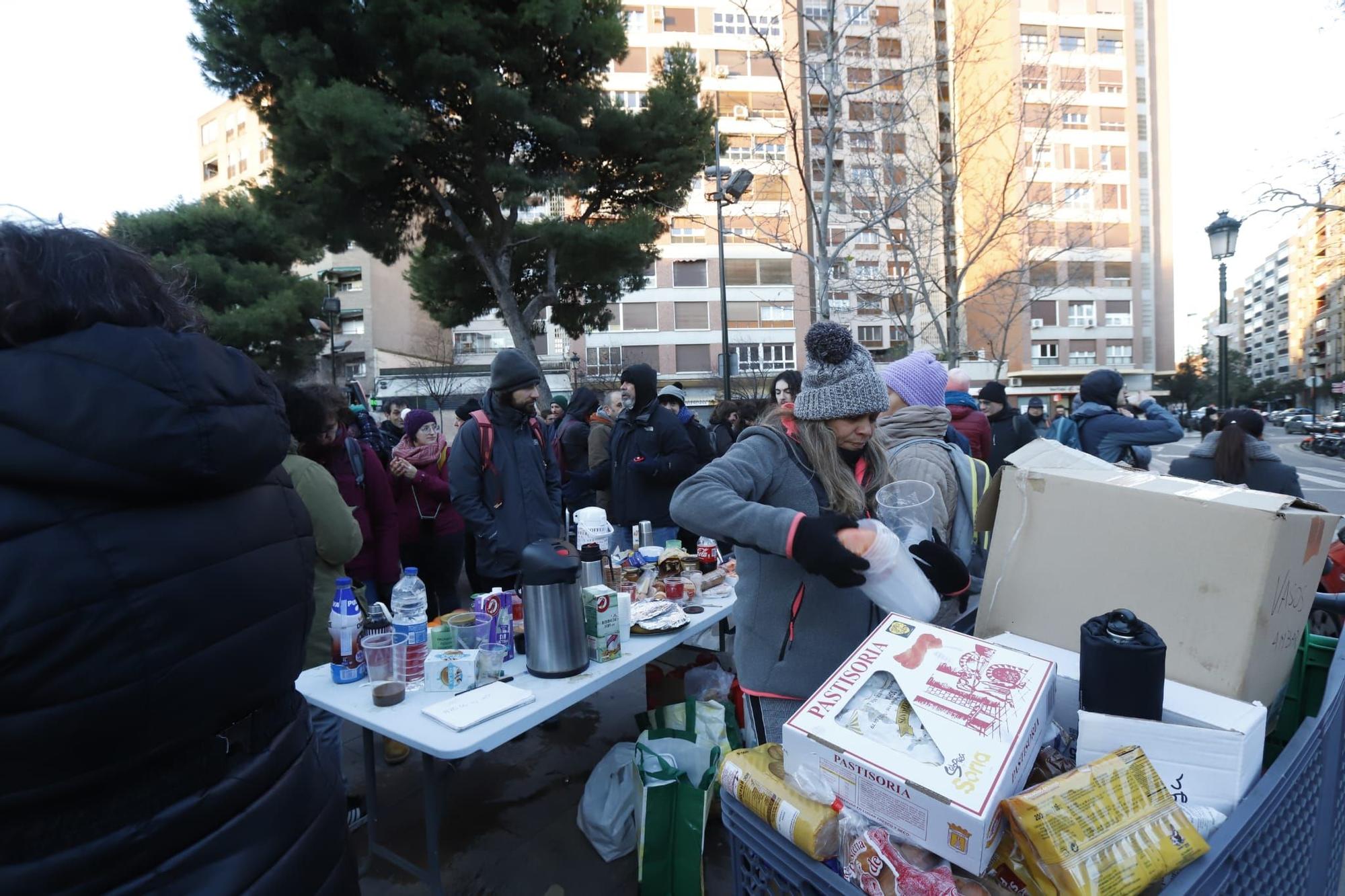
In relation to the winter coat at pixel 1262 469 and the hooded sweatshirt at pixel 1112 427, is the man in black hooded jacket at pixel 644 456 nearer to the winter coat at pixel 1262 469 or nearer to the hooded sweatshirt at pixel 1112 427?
the hooded sweatshirt at pixel 1112 427

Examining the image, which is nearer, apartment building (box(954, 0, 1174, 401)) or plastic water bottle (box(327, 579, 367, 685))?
plastic water bottle (box(327, 579, 367, 685))

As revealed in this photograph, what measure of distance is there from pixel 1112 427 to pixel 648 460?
333 centimetres

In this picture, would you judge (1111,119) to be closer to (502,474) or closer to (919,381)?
(919,381)

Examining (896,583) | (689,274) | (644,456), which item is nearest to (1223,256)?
(644,456)

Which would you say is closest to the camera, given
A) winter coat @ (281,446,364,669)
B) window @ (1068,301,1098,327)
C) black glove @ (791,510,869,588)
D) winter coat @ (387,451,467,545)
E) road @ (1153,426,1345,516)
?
black glove @ (791,510,869,588)

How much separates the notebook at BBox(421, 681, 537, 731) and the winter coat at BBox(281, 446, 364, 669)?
0.84m

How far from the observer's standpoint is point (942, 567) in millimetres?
1743

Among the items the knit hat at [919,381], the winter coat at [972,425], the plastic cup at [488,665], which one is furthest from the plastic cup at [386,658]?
the winter coat at [972,425]

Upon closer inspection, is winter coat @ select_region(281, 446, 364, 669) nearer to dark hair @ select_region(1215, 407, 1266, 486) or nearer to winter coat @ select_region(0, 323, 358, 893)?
winter coat @ select_region(0, 323, 358, 893)

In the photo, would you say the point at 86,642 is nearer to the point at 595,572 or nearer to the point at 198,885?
the point at 198,885

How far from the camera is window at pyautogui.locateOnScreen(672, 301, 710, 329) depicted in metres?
34.2

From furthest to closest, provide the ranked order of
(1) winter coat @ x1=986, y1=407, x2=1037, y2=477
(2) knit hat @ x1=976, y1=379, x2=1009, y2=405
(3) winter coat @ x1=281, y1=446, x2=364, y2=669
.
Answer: (1) winter coat @ x1=986, y1=407, x2=1037, y2=477, (2) knit hat @ x1=976, y1=379, x2=1009, y2=405, (3) winter coat @ x1=281, y1=446, x2=364, y2=669

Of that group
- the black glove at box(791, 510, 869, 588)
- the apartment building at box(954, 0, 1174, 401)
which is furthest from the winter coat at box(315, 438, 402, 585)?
the apartment building at box(954, 0, 1174, 401)

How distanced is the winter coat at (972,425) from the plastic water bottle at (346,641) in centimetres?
384
